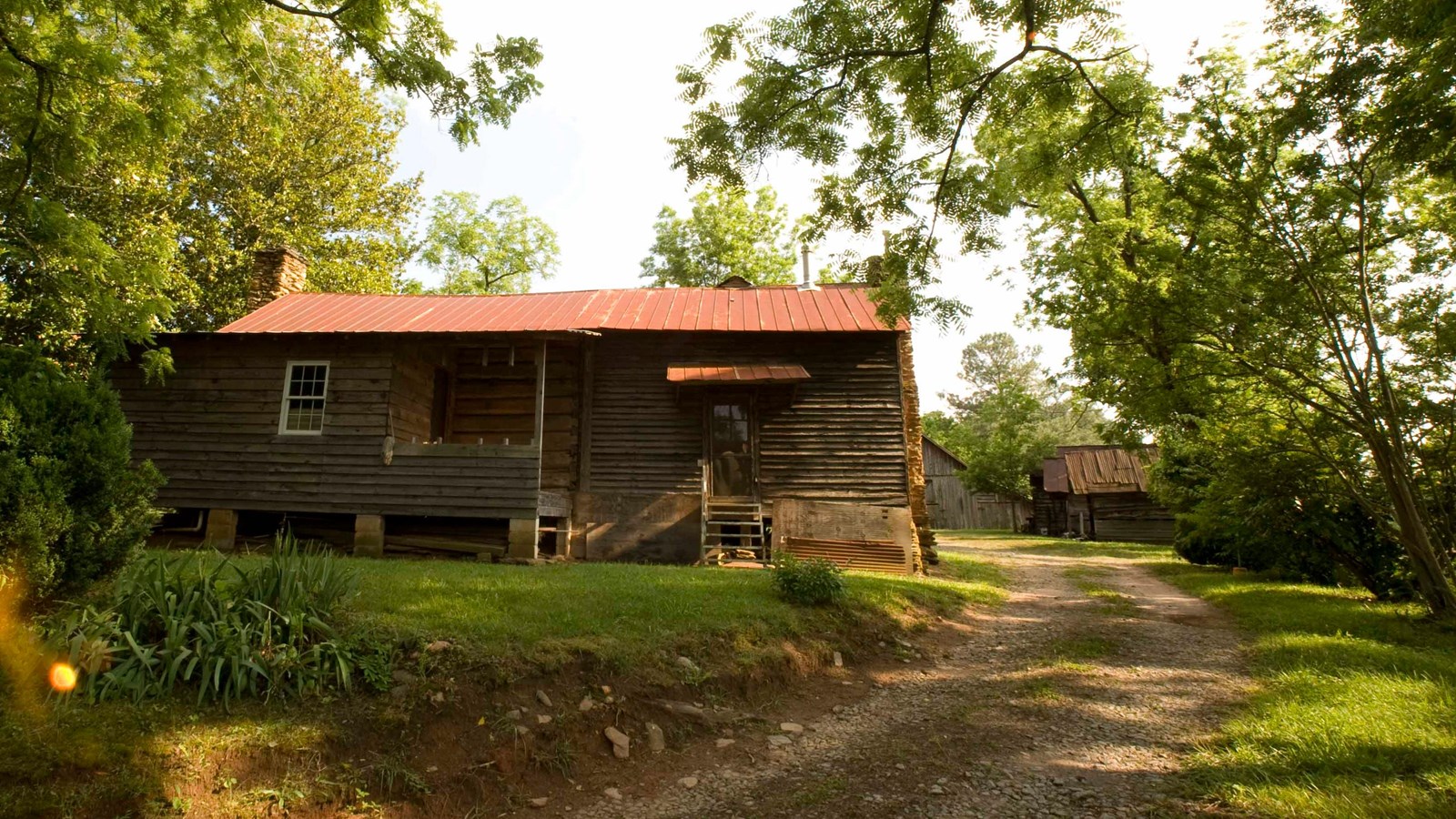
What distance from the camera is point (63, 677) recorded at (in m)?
4.16

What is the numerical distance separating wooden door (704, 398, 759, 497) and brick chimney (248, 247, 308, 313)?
11032 mm

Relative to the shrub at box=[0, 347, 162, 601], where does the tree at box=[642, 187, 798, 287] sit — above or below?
above

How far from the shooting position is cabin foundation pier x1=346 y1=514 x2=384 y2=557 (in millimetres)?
12109

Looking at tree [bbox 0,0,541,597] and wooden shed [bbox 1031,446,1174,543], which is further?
wooden shed [bbox 1031,446,1174,543]

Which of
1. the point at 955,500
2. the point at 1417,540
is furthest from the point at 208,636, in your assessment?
the point at 955,500

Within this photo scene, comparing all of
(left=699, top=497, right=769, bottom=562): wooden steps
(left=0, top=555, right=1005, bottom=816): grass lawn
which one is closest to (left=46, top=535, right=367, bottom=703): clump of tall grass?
(left=0, top=555, right=1005, bottom=816): grass lawn

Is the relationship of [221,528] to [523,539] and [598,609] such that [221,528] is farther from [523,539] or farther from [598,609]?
[598,609]

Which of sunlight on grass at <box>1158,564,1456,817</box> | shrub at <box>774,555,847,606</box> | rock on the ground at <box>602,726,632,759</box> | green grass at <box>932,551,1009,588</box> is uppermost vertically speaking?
shrub at <box>774,555,847,606</box>

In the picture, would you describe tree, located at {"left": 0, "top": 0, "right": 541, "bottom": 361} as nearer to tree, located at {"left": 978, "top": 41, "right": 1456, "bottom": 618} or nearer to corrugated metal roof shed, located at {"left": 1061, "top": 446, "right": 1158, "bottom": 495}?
tree, located at {"left": 978, "top": 41, "right": 1456, "bottom": 618}

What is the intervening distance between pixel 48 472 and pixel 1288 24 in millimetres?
10433

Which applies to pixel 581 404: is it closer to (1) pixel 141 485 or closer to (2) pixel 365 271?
(1) pixel 141 485

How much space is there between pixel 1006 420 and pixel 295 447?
4441 centimetres

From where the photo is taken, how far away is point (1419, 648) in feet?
22.7

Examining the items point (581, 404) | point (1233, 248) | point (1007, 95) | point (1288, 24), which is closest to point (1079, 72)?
point (1007, 95)
